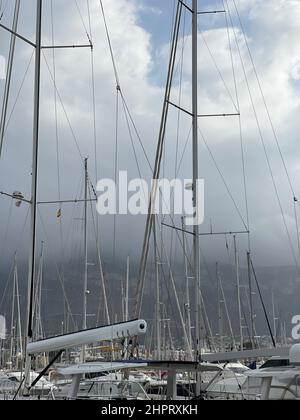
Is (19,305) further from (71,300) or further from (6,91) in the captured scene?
(6,91)

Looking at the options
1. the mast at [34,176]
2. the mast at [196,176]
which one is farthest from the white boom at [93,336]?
the mast at [196,176]

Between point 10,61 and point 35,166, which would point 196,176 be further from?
point 10,61

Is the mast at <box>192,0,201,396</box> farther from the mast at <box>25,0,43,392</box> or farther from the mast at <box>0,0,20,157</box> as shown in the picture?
the mast at <box>0,0,20,157</box>

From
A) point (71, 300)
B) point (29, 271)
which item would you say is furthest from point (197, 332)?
point (71, 300)

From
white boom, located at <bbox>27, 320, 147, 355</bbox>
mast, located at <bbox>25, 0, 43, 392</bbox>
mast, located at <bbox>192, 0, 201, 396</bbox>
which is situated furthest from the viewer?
mast, located at <bbox>192, 0, 201, 396</bbox>

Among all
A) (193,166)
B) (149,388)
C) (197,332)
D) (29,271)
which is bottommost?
(149,388)

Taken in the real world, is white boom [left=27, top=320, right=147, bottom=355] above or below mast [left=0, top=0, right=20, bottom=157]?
below

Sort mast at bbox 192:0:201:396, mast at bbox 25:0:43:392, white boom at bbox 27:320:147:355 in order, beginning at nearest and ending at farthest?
white boom at bbox 27:320:147:355 < mast at bbox 25:0:43:392 < mast at bbox 192:0:201:396

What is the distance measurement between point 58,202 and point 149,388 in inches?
414

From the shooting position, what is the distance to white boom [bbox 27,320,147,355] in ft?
62.4

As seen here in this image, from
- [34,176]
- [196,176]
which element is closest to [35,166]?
[34,176]

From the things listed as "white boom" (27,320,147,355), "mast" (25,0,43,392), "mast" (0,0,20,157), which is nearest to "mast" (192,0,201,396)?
"white boom" (27,320,147,355)
